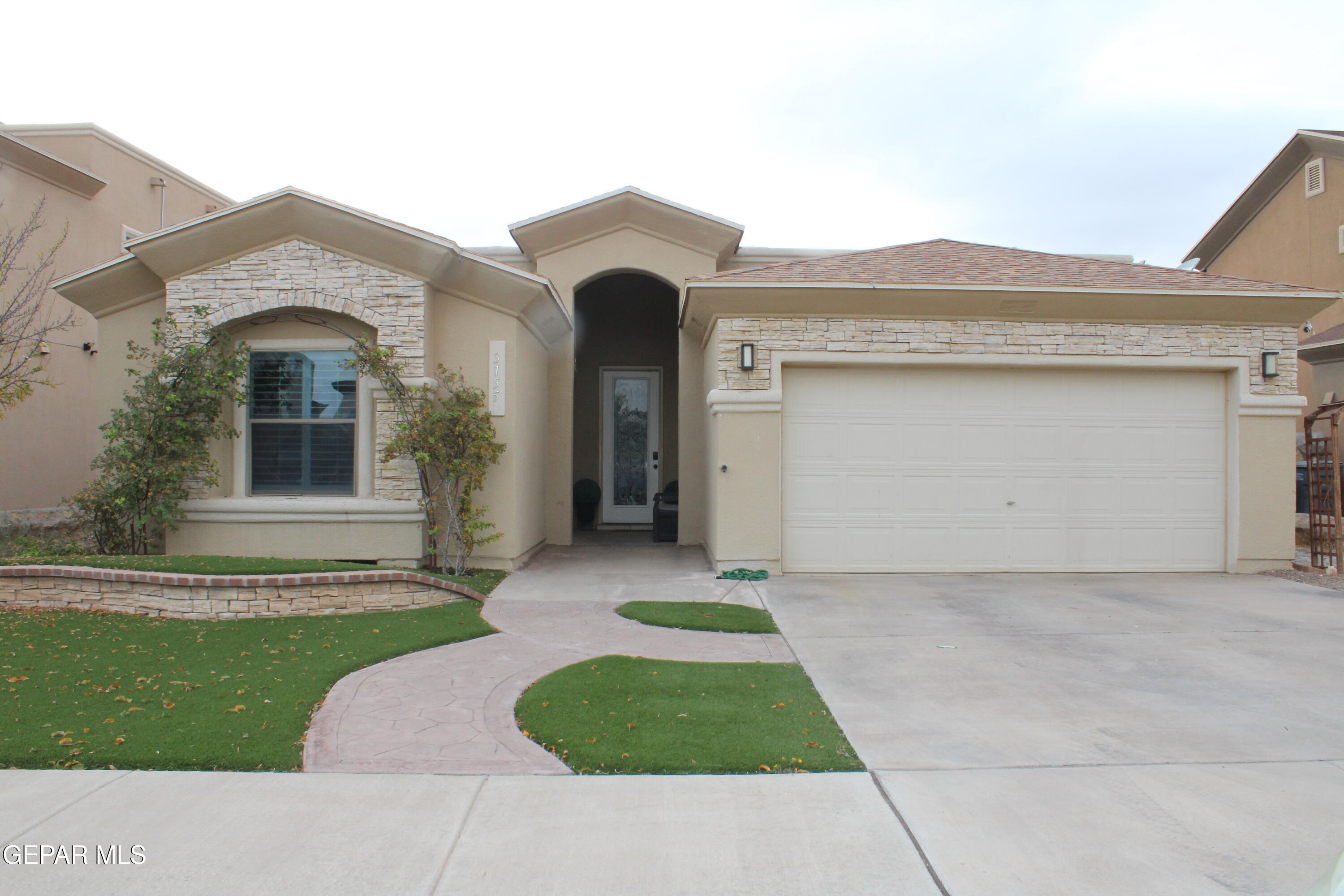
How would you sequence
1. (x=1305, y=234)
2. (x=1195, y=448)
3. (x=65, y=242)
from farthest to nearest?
(x=1305, y=234) < (x=65, y=242) < (x=1195, y=448)

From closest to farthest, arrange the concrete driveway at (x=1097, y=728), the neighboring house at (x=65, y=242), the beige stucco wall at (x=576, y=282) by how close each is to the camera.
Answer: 1. the concrete driveway at (x=1097, y=728)
2. the neighboring house at (x=65, y=242)
3. the beige stucco wall at (x=576, y=282)

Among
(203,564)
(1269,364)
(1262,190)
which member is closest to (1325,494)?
(1269,364)

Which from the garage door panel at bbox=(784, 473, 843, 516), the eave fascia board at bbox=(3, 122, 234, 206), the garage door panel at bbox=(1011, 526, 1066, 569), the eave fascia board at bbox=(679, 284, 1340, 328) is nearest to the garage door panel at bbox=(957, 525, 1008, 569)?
the garage door panel at bbox=(1011, 526, 1066, 569)

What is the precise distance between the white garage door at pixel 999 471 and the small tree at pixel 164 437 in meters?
6.41

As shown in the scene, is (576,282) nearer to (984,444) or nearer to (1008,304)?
(1008,304)

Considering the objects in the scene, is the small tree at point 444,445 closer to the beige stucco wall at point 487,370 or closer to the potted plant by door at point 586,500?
the beige stucco wall at point 487,370

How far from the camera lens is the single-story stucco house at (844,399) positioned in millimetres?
8773

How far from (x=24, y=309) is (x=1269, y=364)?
16.5 m

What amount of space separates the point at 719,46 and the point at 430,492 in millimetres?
7426

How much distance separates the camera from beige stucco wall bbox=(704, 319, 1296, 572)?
8.94 metres

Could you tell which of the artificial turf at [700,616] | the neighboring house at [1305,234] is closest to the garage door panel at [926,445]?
the artificial turf at [700,616]

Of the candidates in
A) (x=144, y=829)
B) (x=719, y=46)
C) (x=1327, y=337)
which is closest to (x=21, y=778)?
(x=144, y=829)

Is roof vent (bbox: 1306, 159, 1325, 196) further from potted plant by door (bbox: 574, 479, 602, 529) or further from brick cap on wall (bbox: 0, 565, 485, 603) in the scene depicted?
brick cap on wall (bbox: 0, 565, 485, 603)

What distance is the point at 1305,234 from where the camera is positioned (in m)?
16.8
